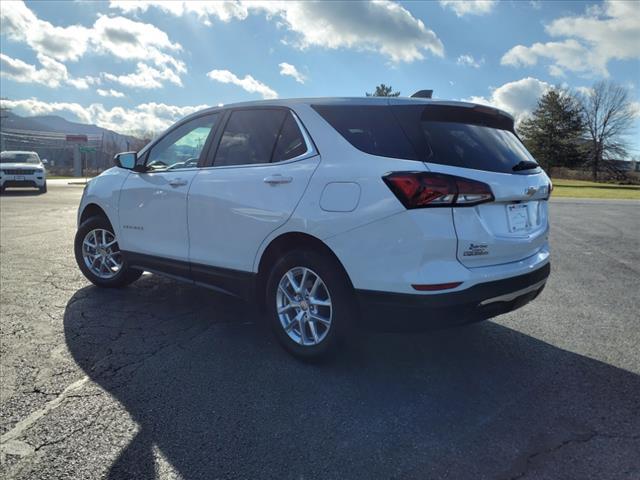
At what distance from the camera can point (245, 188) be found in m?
3.74

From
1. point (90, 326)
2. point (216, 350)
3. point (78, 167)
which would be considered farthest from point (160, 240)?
point (78, 167)

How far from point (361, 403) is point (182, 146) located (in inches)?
113

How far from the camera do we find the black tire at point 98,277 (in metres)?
5.30

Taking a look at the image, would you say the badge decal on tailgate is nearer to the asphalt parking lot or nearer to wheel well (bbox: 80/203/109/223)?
the asphalt parking lot

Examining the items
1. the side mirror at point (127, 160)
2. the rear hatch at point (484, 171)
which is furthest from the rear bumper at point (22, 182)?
the rear hatch at point (484, 171)

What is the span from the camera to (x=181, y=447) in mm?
2514

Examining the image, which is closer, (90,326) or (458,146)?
(458,146)

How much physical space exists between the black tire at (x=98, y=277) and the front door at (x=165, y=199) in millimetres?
342

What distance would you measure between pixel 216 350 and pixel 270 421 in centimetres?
112

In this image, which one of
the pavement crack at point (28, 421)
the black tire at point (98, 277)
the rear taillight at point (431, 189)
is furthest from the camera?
the black tire at point (98, 277)

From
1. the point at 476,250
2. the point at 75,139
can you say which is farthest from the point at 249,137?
the point at 75,139

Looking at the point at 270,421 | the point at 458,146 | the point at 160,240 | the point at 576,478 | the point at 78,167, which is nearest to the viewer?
the point at 576,478

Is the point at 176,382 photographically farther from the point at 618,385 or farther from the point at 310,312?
the point at 618,385

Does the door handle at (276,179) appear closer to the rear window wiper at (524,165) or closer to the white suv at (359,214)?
the white suv at (359,214)
